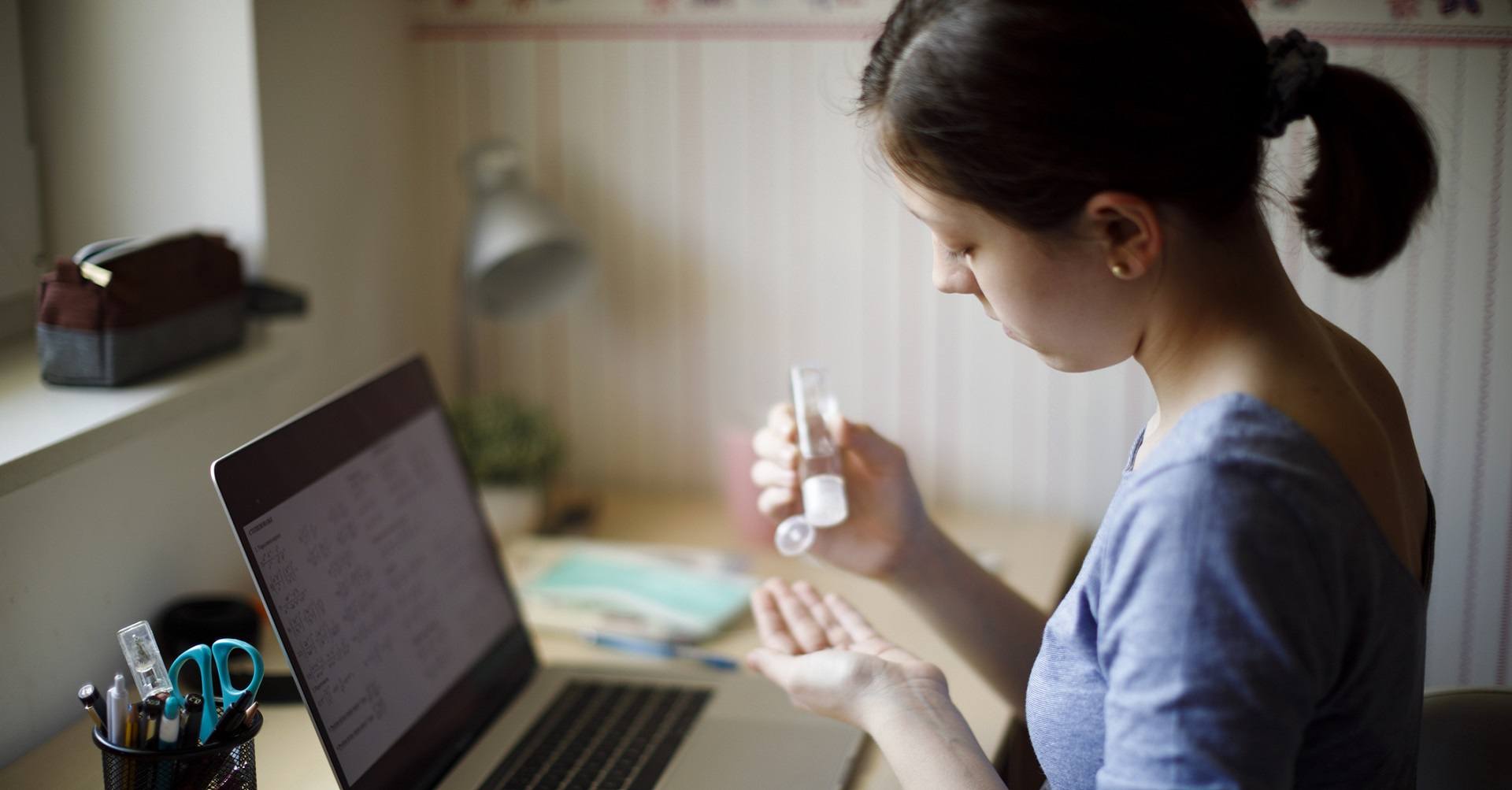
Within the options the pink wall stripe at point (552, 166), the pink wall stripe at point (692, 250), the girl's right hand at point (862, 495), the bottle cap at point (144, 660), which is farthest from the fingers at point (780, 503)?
the pink wall stripe at point (552, 166)

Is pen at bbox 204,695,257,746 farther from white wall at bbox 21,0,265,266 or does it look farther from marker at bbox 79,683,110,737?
white wall at bbox 21,0,265,266

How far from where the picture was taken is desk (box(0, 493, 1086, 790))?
1.05 metres

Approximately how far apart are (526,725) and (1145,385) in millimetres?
929

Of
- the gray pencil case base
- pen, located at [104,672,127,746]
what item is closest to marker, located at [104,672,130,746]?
pen, located at [104,672,127,746]

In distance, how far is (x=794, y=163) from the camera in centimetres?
171

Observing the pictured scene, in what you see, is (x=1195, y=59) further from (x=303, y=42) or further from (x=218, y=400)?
(x=303, y=42)

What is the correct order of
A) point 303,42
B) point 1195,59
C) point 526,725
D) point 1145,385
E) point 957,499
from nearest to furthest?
point 1195,59
point 526,725
point 303,42
point 1145,385
point 957,499

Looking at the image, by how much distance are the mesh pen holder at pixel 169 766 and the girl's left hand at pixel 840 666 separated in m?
0.41

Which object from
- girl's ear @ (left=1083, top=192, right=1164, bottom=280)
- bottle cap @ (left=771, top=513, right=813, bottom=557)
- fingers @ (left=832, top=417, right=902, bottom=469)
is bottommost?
bottle cap @ (left=771, top=513, right=813, bottom=557)

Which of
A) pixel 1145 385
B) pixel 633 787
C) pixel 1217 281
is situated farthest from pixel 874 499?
pixel 1145 385

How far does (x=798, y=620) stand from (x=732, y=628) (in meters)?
0.28

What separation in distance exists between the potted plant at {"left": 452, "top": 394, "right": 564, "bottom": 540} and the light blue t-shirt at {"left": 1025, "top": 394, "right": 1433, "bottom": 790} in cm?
101

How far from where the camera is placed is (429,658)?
3.58 ft

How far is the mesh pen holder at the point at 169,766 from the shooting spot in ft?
2.77
